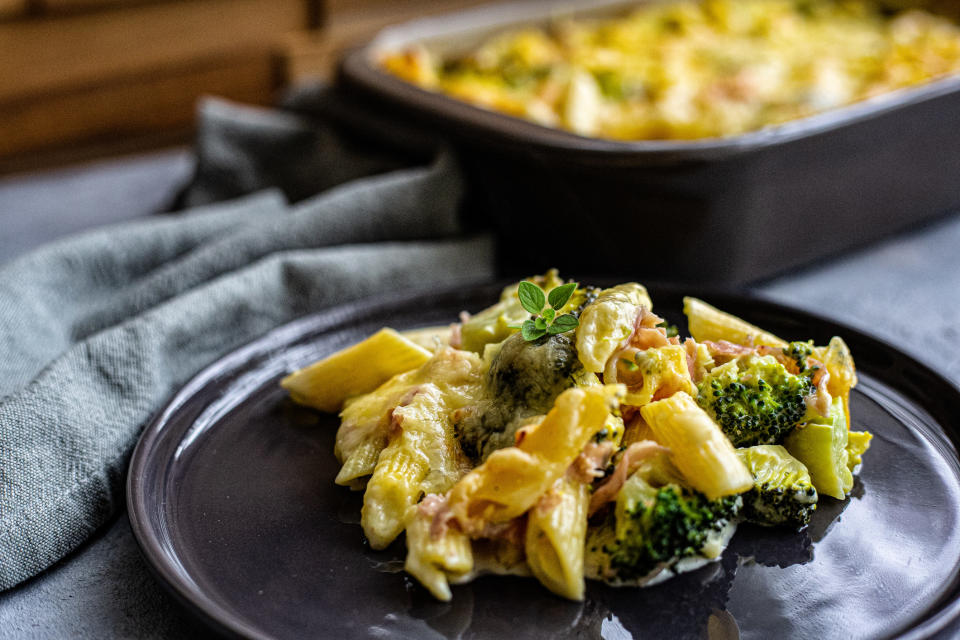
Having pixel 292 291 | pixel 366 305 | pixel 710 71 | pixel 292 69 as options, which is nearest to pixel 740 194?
pixel 366 305

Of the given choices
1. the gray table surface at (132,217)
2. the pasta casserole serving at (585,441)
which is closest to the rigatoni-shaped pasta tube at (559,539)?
the pasta casserole serving at (585,441)

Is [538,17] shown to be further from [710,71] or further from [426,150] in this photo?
[426,150]

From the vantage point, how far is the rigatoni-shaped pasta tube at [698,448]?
1.12m

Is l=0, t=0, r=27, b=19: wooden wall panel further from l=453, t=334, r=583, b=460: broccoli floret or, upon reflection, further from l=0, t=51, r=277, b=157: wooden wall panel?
l=453, t=334, r=583, b=460: broccoli floret

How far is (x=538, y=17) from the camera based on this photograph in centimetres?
302

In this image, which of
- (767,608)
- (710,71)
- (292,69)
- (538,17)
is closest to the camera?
(767,608)

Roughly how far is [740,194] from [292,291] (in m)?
0.85

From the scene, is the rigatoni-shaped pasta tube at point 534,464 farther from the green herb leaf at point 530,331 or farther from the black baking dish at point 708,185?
the black baking dish at point 708,185

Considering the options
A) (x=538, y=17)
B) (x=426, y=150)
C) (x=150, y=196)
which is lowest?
(x=150, y=196)

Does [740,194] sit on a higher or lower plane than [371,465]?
higher

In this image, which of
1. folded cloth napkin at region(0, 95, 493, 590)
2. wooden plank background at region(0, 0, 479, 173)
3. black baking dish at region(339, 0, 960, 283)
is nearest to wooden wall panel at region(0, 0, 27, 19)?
wooden plank background at region(0, 0, 479, 173)

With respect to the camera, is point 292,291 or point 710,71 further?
point 710,71

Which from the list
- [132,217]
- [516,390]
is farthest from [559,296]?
[132,217]

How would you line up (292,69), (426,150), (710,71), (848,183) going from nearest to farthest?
(848,183) < (426,150) < (710,71) < (292,69)
